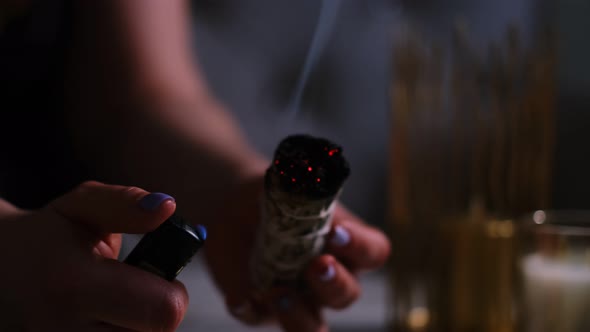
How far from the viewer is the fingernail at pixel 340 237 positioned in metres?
0.32

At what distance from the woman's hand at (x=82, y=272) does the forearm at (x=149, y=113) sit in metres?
0.06

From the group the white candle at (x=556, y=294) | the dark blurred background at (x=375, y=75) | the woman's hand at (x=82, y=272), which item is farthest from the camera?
the dark blurred background at (x=375, y=75)

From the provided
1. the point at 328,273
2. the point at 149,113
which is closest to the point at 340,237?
the point at 328,273

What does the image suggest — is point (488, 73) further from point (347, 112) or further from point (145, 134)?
point (145, 134)

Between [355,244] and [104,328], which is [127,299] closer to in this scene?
[104,328]

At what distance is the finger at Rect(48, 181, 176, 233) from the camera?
0.21 meters

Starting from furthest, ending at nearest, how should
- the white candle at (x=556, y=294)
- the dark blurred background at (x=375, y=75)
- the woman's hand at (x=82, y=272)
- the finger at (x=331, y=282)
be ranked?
the dark blurred background at (x=375, y=75) → the white candle at (x=556, y=294) → the finger at (x=331, y=282) → the woman's hand at (x=82, y=272)

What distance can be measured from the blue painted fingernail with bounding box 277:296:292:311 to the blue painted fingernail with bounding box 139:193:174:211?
0.13m

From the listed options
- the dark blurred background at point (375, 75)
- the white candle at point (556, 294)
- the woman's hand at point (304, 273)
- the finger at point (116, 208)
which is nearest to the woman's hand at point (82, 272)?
the finger at point (116, 208)

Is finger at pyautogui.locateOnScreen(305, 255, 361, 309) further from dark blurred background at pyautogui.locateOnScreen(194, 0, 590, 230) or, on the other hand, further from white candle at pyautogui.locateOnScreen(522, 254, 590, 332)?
dark blurred background at pyautogui.locateOnScreen(194, 0, 590, 230)

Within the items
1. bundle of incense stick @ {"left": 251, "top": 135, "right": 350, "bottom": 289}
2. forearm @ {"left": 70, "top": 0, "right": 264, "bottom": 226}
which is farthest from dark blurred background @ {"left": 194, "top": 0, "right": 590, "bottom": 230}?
bundle of incense stick @ {"left": 251, "top": 135, "right": 350, "bottom": 289}

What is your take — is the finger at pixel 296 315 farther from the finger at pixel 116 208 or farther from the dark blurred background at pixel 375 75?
the dark blurred background at pixel 375 75

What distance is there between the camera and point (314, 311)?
35 centimetres

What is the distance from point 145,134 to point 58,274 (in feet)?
0.47
